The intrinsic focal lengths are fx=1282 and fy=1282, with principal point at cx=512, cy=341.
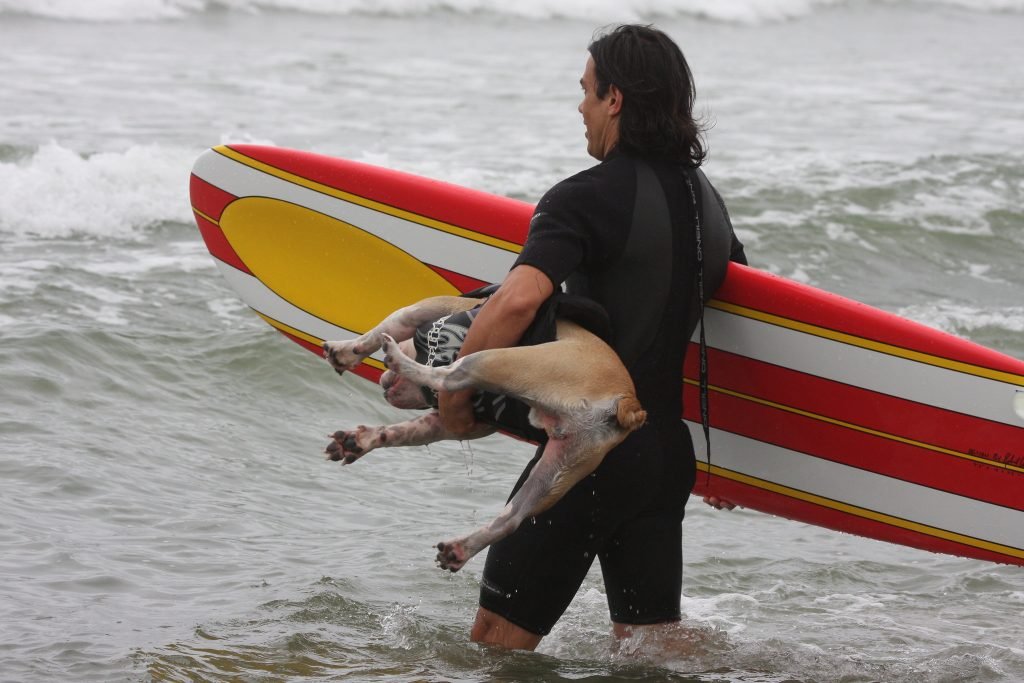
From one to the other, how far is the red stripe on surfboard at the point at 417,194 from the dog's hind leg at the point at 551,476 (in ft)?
4.24

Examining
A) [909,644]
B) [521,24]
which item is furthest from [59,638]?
[521,24]

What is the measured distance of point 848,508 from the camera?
3.83m

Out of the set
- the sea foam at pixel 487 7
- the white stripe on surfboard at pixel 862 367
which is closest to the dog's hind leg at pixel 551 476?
the white stripe on surfboard at pixel 862 367

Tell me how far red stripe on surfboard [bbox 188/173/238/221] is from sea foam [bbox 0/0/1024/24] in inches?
522

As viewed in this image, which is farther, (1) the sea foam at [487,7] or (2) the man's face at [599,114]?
(1) the sea foam at [487,7]

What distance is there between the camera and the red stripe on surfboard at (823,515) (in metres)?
3.81

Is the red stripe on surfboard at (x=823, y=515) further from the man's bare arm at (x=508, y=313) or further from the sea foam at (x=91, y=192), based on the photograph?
the sea foam at (x=91, y=192)

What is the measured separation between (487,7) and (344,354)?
64.1ft

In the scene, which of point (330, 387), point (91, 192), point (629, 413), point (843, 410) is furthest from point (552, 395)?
point (91, 192)

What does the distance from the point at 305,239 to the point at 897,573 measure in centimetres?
252

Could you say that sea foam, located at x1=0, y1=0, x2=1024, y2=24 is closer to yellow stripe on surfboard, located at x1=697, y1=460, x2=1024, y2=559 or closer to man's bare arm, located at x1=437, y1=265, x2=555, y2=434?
yellow stripe on surfboard, located at x1=697, y1=460, x2=1024, y2=559

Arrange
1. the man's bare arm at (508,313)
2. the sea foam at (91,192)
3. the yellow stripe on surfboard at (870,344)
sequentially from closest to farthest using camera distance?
the man's bare arm at (508,313)
the yellow stripe on surfboard at (870,344)
the sea foam at (91,192)

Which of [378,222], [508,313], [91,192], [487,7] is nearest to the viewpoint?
[508,313]

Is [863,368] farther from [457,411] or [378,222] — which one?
[378,222]
